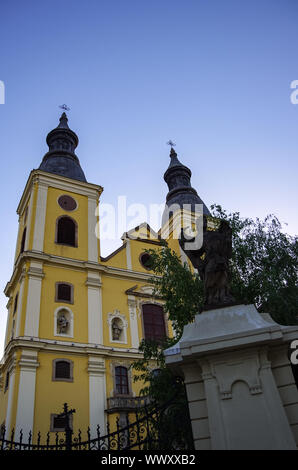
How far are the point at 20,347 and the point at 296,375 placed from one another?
1549 centimetres

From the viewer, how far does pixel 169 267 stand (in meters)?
12.9

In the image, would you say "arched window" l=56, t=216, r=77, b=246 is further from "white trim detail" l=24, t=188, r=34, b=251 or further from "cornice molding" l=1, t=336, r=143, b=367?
"cornice molding" l=1, t=336, r=143, b=367

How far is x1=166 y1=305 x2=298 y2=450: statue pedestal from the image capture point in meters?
3.72

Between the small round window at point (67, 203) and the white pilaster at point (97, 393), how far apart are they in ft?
33.4

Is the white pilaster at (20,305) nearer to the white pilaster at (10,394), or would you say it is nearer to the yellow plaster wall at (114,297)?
the white pilaster at (10,394)

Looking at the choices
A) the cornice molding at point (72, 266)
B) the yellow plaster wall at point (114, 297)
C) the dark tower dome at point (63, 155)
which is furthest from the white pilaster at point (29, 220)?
the yellow plaster wall at point (114, 297)

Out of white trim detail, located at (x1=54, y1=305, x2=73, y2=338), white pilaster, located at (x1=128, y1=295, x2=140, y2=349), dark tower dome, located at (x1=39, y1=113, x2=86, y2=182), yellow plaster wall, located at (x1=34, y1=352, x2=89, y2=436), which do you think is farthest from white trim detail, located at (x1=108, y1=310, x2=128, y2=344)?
dark tower dome, located at (x1=39, y1=113, x2=86, y2=182)

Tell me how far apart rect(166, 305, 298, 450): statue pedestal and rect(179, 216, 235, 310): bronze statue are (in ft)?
1.76

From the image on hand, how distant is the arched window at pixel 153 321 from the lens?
74.3ft

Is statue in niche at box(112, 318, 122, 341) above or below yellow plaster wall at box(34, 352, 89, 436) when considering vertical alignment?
above

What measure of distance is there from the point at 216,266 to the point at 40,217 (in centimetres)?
1980

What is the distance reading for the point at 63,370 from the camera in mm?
18516
